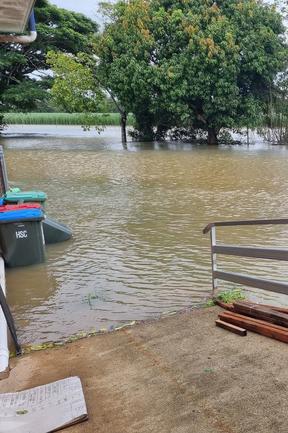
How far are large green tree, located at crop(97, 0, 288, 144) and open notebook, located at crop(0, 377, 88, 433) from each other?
945 inches

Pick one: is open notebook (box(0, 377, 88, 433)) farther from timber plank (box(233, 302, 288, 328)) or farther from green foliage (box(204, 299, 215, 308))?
green foliage (box(204, 299, 215, 308))

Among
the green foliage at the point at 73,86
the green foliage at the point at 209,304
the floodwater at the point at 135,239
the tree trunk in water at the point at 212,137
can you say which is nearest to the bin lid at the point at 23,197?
the floodwater at the point at 135,239

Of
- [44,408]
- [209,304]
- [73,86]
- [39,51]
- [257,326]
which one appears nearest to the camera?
[44,408]

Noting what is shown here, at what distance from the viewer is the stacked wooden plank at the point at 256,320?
150 inches

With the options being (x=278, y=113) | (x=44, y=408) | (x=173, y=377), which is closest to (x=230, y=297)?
(x=173, y=377)

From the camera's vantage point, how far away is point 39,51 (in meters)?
35.9

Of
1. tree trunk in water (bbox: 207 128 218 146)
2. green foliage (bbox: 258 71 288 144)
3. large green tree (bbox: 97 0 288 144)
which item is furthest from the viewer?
tree trunk in water (bbox: 207 128 218 146)

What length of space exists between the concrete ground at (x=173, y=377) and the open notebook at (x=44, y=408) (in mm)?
80

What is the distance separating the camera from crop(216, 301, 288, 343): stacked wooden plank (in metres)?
3.82

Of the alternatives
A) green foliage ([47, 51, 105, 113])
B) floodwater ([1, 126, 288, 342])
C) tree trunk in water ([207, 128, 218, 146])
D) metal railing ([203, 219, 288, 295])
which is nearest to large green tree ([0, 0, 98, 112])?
green foliage ([47, 51, 105, 113])

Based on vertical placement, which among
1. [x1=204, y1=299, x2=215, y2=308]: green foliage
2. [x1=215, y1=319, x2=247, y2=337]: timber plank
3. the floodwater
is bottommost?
the floodwater

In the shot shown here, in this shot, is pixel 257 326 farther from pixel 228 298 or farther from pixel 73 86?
pixel 73 86

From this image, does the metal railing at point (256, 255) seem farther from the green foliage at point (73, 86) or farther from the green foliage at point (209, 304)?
the green foliage at point (73, 86)

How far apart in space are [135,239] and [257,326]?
193 inches
